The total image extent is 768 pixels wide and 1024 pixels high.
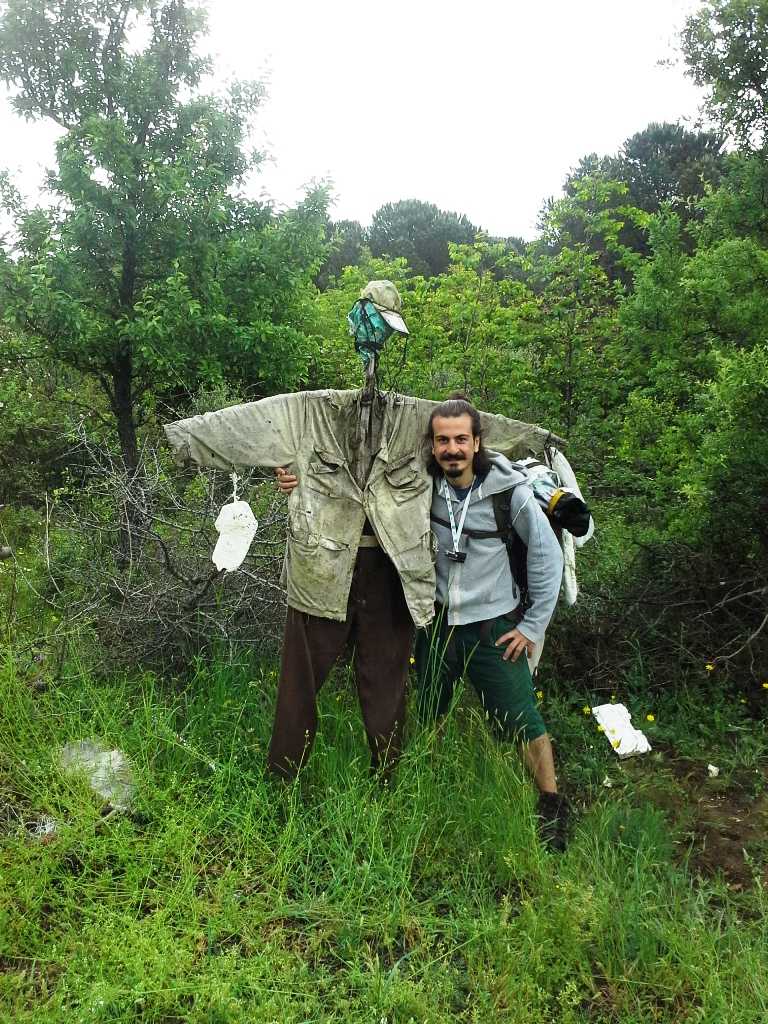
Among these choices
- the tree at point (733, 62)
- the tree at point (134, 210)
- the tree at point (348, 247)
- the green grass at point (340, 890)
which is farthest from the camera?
the tree at point (348, 247)

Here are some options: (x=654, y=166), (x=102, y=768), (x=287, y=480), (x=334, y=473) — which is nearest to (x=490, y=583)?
(x=334, y=473)

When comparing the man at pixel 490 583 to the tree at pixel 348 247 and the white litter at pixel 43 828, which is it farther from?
the tree at pixel 348 247

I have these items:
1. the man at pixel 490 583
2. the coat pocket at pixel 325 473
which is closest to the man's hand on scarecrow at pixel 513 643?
the man at pixel 490 583

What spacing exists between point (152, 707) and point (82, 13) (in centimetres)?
527

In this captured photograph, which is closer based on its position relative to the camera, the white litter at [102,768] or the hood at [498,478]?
the hood at [498,478]

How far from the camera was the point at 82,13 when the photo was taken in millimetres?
5730

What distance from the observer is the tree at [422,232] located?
29.5 m

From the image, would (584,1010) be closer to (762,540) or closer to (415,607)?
(415,607)

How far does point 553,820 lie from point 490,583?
3.18 feet


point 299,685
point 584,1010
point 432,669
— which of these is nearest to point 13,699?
point 299,685

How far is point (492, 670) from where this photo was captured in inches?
120

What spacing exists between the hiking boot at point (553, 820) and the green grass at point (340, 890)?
0.22 ft

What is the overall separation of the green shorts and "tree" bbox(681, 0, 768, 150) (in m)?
3.67

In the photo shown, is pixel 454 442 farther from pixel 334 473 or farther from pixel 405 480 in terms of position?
pixel 334 473
